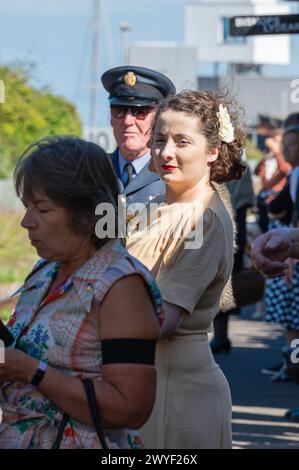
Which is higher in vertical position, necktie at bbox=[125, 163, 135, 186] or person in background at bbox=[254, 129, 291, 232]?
necktie at bbox=[125, 163, 135, 186]

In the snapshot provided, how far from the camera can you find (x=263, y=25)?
7.93m

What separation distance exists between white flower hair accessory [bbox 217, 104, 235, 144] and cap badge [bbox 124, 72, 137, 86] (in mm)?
1220

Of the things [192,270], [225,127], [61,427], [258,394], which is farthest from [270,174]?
[61,427]

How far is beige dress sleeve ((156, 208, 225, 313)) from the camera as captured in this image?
440cm

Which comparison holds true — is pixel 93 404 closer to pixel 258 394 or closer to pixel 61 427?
pixel 61 427

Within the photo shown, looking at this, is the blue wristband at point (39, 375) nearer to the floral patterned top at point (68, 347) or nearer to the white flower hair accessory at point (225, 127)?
the floral patterned top at point (68, 347)

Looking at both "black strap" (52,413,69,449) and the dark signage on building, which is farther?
the dark signage on building

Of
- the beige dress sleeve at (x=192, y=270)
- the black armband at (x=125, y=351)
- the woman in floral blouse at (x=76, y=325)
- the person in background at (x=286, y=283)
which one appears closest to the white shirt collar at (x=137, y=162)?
the beige dress sleeve at (x=192, y=270)

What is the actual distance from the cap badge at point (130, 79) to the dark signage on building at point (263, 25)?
6.36ft

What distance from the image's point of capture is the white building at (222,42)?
92875 millimetres

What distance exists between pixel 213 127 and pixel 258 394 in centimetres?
610

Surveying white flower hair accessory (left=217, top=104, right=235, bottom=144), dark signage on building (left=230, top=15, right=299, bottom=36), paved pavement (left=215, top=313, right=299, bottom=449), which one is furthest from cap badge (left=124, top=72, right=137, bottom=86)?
paved pavement (left=215, top=313, right=299, bottom=449)

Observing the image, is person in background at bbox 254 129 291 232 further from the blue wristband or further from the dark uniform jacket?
the blue wristband
